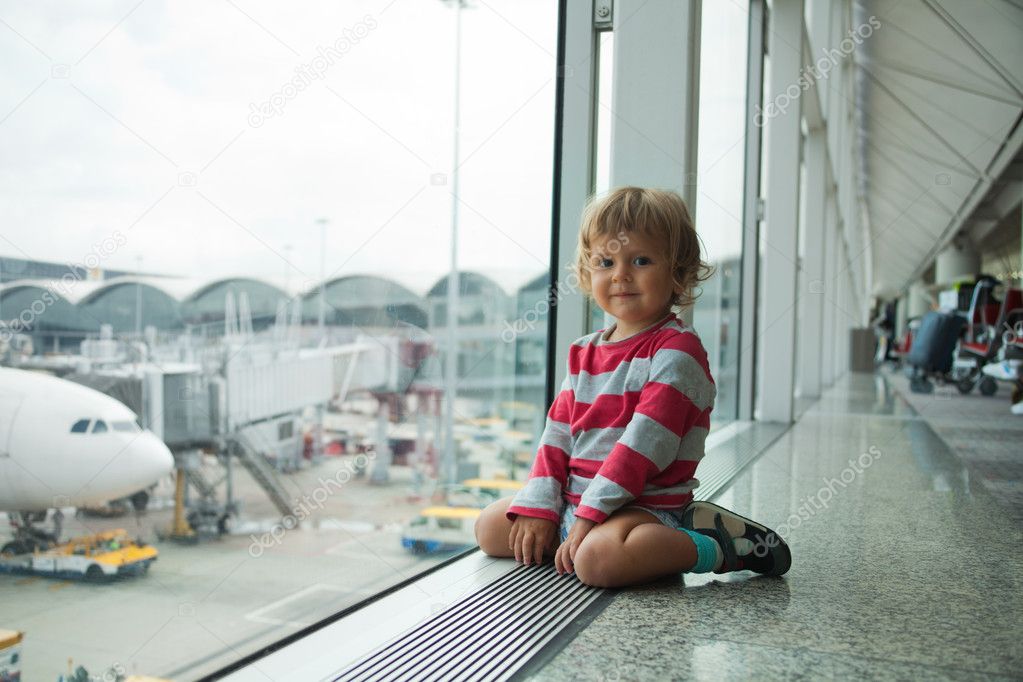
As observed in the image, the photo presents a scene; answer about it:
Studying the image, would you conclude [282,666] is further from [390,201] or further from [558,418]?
[390,201]

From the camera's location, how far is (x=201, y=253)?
3.26m

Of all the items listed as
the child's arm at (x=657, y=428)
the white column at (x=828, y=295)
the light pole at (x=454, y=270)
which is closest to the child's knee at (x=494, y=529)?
the child's arm at (x=657, y=428)

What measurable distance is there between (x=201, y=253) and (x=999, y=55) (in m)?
7.72

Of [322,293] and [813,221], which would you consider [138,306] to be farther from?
[813,221]

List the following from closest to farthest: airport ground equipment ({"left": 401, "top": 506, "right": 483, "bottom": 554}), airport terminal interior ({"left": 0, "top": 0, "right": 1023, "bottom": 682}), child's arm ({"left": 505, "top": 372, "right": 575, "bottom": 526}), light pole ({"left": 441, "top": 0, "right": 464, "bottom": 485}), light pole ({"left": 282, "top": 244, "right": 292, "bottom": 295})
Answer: airport terminal interior ({"left": 0, "top": 0, "right": 1023, "bottom": 682})
child's arm ({"left": 505, "top": 372, "right": 575, "bottom": 526})
light pole ({"left": 441, "top": 0, "right": 464, "bottom": 485})
light pole ({"left": 282, "top": 244, "right": 292, "bottom": 295})
airport ground equipment ({"left": 401, "top": 506, "right": 483, "bottom": 554})

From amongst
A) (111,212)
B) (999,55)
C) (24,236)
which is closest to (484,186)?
(111,212)

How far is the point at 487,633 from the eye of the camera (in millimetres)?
916

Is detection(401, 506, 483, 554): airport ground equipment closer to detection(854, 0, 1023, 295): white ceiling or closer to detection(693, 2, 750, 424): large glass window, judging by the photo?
detection(693, 2, 750, 424): large glass window

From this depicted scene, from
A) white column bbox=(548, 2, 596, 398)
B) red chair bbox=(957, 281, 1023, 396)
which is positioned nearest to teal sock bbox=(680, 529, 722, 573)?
white column bbox=(548, 2, 596, 398)

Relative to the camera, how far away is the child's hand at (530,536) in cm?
118

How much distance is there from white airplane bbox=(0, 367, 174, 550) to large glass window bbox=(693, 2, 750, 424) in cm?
177

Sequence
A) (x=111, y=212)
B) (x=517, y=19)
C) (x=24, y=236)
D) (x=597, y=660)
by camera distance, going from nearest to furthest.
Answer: (x=597, y=660), (x=24, y=236), (x=517, y=19), (x=111, y=212)

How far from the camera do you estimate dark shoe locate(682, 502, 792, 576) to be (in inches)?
44.4

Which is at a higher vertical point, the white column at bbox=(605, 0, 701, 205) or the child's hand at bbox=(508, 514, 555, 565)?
the white column at bbox=(605, 0, 701, 205)
